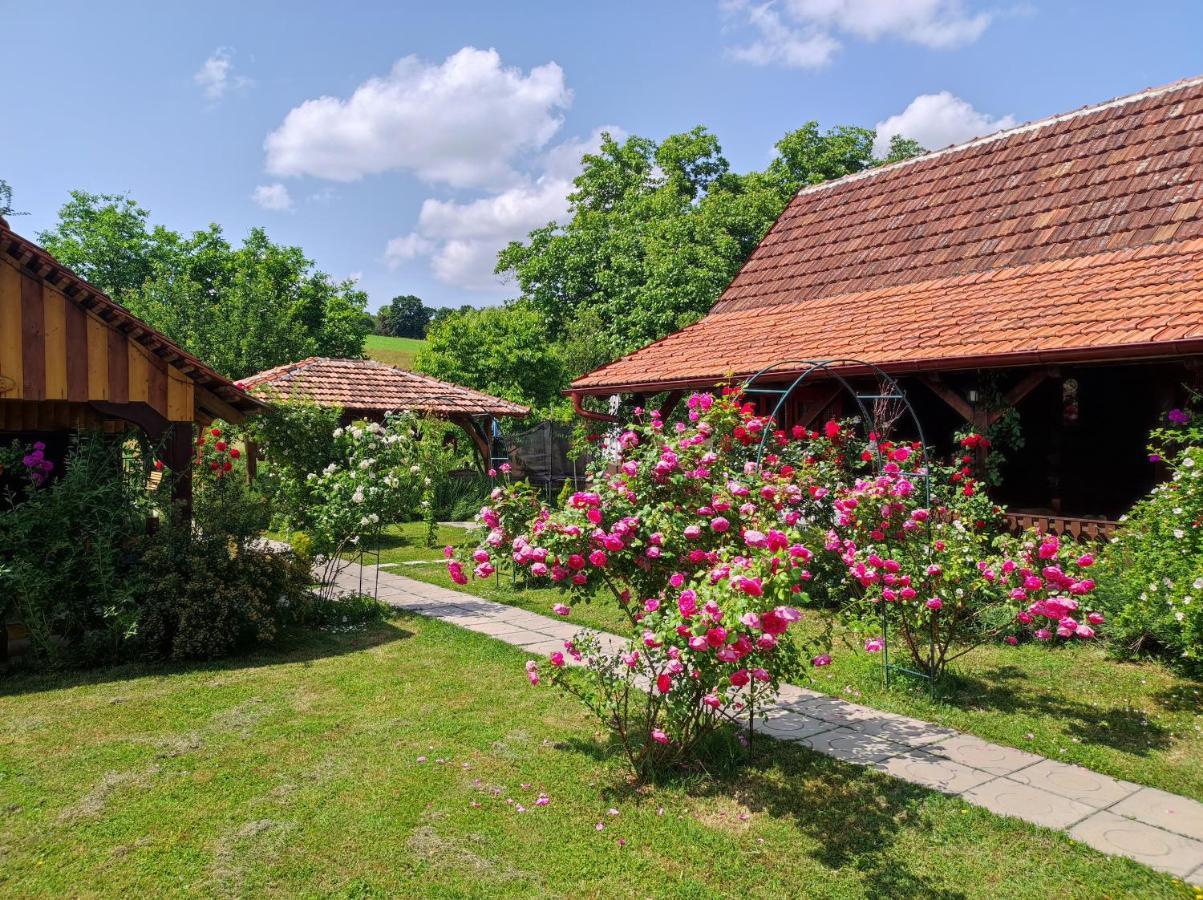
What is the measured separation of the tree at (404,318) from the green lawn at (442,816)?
7304 cm

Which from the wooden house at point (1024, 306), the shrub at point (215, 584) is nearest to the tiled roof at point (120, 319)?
the shrub at point (215, 584)

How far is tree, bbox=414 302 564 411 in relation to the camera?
1089 inches

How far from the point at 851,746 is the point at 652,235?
70.6ft

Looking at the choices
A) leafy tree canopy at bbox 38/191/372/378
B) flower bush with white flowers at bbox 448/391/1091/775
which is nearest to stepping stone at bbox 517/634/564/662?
flower bush with white flowers at bbox 448/391/1091/775

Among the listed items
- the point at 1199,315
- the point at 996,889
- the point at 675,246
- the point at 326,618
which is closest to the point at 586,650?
the point at 996,889

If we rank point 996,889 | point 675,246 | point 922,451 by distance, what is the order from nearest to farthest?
1. point 996,889
2. point 922,451
3. point 675,246

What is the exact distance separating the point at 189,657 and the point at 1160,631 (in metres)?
7.71

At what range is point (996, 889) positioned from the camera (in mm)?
3539

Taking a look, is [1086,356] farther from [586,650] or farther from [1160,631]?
[586,650]

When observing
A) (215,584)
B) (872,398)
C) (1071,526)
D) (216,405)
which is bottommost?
(215,584)

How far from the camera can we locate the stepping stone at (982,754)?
191 inches

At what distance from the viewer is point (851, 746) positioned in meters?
5.18

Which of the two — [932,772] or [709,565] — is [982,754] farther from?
[709,565]

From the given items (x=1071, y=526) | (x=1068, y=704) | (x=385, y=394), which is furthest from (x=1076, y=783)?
(x=385, y=394)
